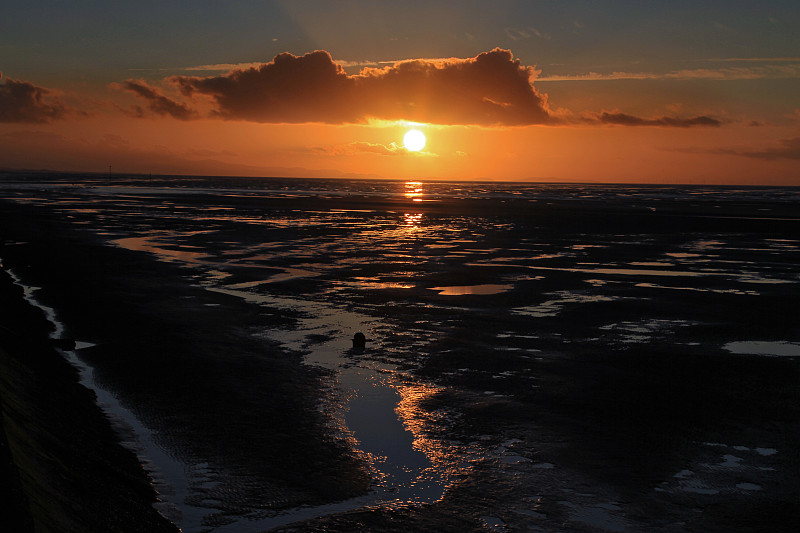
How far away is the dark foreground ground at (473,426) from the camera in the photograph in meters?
8.57

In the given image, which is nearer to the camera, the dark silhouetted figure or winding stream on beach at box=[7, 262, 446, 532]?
winding stream on beach at box=[7, 262, 446, 532]

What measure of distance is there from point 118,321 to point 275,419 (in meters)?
9.68

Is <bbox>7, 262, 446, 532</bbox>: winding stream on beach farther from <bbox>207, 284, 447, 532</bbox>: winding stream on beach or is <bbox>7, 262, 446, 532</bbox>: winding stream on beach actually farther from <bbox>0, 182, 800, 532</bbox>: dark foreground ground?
<bbox>0, 182, 800, 532</bbox>: dark foreground ground

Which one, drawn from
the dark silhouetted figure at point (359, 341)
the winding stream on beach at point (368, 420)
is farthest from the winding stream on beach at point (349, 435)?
the dark silhouetted figure at point (359, 341)

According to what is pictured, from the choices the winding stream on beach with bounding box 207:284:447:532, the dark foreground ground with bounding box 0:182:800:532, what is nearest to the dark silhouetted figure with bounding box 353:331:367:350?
the winding stream on beach with bounding box 207:284:447:532

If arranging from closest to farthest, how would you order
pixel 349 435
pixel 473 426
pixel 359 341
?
pixel 349 435
pixel 473 426
pixel 359 341

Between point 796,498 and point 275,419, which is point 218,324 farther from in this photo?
point 796,498

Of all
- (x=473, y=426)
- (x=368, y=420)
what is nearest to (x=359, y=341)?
(x=368, y=420)

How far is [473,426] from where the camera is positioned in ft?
38.8

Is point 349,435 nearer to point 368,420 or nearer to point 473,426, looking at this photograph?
point 368,420

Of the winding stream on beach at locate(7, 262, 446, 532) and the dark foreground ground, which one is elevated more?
the dark foreground ground

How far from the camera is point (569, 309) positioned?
74.2 ft

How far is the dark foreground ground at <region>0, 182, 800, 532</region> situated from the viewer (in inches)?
337

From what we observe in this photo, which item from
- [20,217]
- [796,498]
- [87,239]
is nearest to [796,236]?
[87,239]
